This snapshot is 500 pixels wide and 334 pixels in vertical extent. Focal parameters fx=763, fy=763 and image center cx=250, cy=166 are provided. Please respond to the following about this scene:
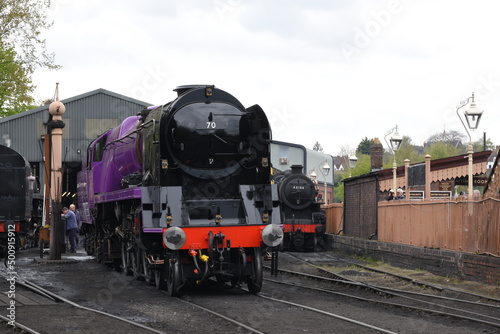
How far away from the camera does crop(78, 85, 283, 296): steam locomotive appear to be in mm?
12188

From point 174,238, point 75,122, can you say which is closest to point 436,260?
point 174,238

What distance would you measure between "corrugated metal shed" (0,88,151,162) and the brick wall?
18.0 meters

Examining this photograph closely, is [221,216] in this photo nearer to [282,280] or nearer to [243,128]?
[243,128]

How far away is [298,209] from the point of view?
87.8 feet

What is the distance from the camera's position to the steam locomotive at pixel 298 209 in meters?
26.6

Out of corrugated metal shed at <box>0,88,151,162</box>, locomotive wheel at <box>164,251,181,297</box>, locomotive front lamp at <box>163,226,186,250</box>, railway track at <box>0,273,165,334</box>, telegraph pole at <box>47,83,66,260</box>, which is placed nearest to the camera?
railway track at <box>0,273,165,334</box>

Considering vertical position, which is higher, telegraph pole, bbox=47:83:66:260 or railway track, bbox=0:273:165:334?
telegraph pole, bbox=47:83:66:260

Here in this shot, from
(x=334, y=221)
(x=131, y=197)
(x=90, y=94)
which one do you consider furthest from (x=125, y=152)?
(x=90, y=94)

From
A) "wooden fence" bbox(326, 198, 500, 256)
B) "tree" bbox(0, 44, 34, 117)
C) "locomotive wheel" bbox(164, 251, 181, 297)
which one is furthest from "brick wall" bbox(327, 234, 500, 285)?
"tree" bbox(0, 44, 34, 117)

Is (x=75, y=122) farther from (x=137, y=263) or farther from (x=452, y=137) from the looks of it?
(x=452, y=137)

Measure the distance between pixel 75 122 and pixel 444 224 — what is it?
83.2 ft

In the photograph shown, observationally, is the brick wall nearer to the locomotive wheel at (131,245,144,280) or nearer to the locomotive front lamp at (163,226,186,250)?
the locomotive front lamp at (163,226,186,250)

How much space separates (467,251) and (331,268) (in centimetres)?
434

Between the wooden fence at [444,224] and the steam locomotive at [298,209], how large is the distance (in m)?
3.61
